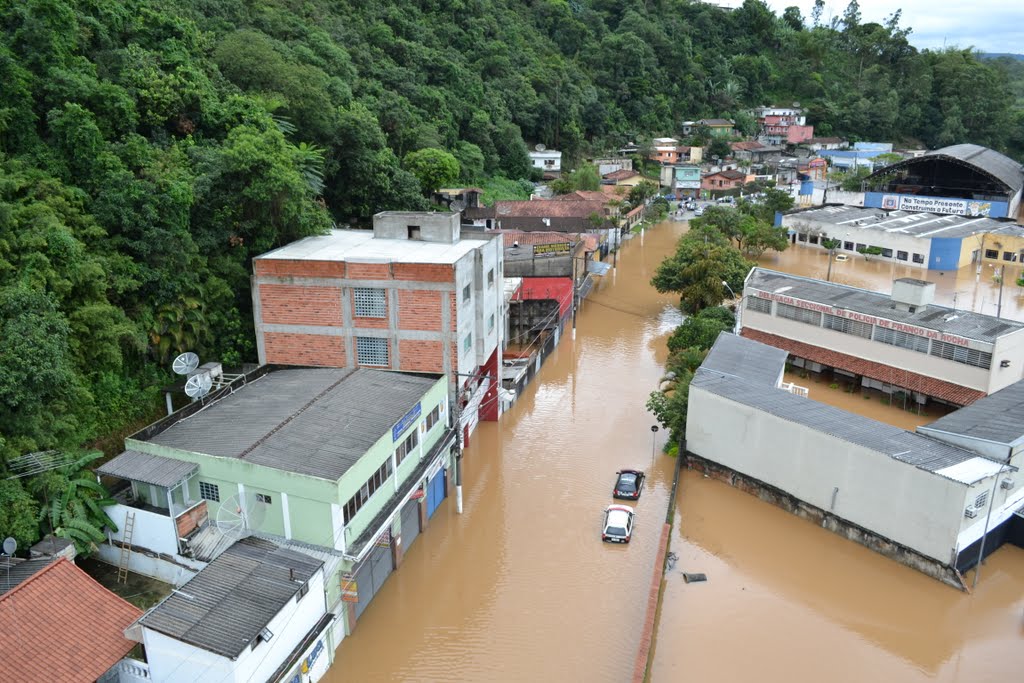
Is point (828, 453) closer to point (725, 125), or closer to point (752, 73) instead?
point (725, 125)

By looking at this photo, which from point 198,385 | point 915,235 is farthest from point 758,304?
point 915,235

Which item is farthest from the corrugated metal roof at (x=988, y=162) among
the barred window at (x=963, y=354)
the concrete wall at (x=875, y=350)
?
the barred window at (x=963, y=354)

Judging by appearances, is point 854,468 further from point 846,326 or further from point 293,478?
point 293,478

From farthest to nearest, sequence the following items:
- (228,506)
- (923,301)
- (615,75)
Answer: (615,75) → (923,301) → (228,506)

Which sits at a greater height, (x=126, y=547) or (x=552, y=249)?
(x=552, y=249)

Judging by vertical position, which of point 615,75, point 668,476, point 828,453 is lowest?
point 668,476

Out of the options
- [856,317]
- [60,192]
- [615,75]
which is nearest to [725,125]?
[615,75]

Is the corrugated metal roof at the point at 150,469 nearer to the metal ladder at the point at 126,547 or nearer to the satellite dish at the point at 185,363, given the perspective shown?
the metal ladder at the point at 126,547
